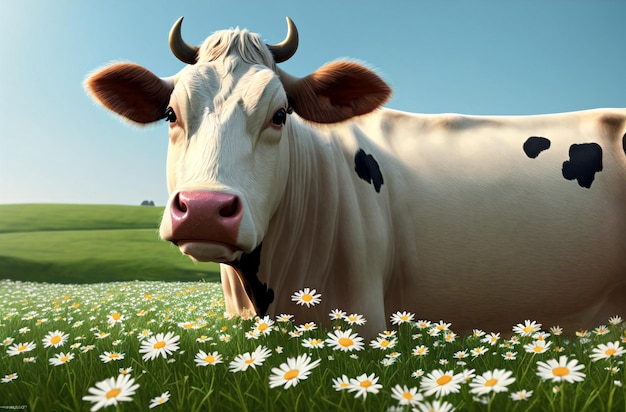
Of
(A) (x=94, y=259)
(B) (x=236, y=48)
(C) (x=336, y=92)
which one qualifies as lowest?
(A) (x=94, y=259)

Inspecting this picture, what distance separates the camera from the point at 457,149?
451 cm

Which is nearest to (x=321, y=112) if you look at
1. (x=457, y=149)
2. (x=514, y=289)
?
(x=457, y=149)

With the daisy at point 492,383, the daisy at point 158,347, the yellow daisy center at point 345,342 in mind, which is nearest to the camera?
the daisy at point 492,383

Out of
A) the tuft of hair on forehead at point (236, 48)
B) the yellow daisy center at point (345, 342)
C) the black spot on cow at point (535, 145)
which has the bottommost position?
the yellow daisy center at point (345, 342)

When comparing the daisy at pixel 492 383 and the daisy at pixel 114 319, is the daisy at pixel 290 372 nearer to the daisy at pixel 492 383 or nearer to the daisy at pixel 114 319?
the daisy at pixel 492 383

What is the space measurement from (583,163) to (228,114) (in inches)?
141

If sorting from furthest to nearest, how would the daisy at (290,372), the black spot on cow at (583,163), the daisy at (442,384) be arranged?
the black spot on cow at (583,163) < the daisy at (290,372) < the daisy at (442,384)

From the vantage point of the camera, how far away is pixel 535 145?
464 centimetres

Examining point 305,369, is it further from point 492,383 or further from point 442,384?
point 492,383

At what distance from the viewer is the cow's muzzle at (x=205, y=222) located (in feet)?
7.96

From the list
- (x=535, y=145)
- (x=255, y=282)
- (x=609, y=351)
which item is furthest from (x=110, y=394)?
(x=535, y=145)

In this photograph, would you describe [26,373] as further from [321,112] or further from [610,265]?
[610,265]

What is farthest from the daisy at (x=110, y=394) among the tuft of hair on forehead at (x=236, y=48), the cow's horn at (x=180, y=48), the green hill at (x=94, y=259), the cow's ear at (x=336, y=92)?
the green hill at (x=94, y=259)

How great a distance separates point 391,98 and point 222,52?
134 centimetres
